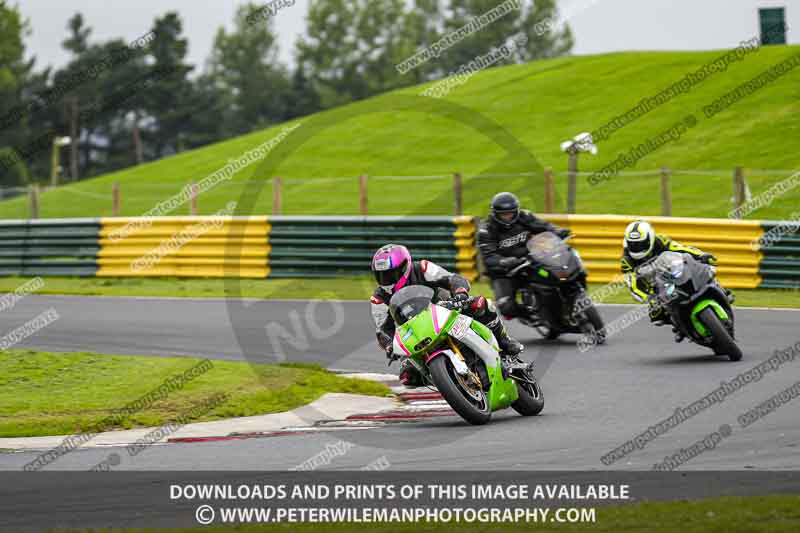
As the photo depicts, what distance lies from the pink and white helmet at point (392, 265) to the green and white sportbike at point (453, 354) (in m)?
0.18

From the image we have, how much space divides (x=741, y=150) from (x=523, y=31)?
6921cm

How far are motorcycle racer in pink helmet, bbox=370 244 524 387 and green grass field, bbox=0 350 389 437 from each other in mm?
1557

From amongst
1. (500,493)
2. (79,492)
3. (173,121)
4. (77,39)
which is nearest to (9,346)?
(79,492)

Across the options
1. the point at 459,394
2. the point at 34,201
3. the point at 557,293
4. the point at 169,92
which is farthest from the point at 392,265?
the point at 169,92

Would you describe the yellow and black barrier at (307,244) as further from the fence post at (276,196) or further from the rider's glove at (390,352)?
the rider's glove at (390,352)

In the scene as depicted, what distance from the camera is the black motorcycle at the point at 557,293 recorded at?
51.3ft

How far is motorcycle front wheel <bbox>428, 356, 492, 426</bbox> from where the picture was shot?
10258 millimetres

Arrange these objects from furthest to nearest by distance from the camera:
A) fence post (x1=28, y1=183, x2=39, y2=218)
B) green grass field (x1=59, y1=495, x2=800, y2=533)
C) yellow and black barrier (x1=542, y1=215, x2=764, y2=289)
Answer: fence post (x1=28, y1=183, x2=39, y2=218)
yellow and black barrier (x1=542, y1=215, x2=764, y2=289)
green grass field (x1=59, y1=495, x2=800, y2=533)

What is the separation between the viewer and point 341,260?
23969mm

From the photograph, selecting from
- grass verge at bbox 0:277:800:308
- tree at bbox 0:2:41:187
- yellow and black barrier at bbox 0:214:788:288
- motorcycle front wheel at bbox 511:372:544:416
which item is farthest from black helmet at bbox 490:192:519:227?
tree at bbox 0:2:41:187

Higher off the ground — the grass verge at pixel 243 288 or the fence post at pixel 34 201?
the fence post at pixel 34 201

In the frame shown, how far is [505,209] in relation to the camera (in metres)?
16.0

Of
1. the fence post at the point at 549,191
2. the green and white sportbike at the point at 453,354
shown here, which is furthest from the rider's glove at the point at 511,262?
the fence post at the point at 549,191

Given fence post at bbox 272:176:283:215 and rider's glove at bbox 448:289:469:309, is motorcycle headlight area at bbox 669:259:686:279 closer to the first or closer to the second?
rider's glove at bbox 448:289:469:309
